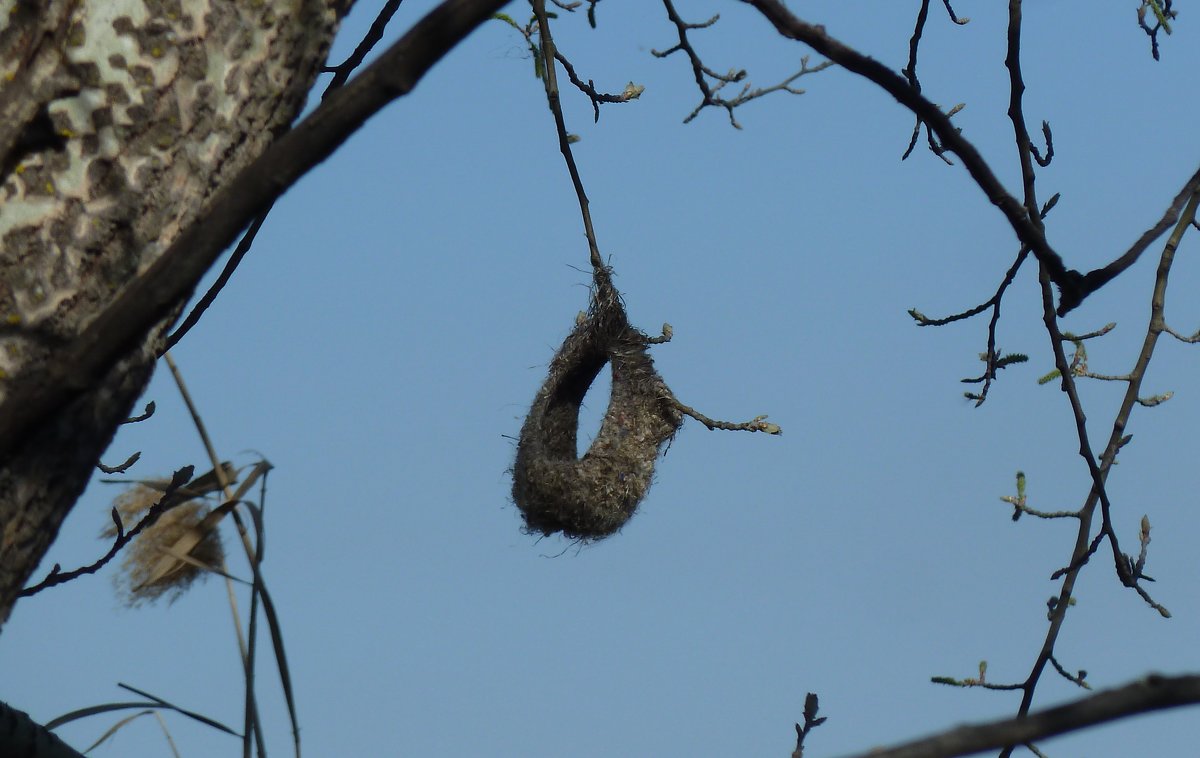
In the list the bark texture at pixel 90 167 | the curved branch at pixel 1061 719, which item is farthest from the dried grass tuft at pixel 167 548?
the curved branch at pixel 1061 719

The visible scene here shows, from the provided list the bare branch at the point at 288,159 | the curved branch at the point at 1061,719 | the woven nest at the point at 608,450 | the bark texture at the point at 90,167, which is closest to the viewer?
the curved branch at the point at 1061,719

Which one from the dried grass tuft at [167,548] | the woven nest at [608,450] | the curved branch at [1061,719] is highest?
the woven nest at [608,450]

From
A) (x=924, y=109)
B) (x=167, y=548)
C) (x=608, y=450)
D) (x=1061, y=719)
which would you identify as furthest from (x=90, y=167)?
(x=608, y=450)

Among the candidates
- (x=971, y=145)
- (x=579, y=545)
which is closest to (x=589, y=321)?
(x=579, y=545)

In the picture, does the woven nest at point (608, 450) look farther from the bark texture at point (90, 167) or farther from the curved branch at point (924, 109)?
the bark texture at point (90, 167)

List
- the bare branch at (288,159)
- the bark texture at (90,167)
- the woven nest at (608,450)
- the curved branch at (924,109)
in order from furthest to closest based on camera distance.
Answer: the woven nest at (608,450) → the curved branch at (924,109) → the bark texture at (90,167) → the bare branch at (288,159)

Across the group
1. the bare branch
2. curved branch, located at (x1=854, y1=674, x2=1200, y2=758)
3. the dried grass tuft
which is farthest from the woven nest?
curved branch, located at (x1=854, y1=674, x2=1200, y2=758)

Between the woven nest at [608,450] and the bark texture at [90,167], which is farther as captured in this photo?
the woven nest at [608,450]

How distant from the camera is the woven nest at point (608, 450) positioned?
384cm

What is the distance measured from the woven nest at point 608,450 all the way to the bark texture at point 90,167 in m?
2.65

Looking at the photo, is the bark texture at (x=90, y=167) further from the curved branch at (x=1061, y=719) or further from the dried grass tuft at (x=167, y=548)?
the curved branch at (x=1061, y=719)

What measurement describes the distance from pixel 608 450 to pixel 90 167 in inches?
113

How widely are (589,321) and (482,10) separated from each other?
3215 mm

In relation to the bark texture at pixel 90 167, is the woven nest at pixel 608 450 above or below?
above
